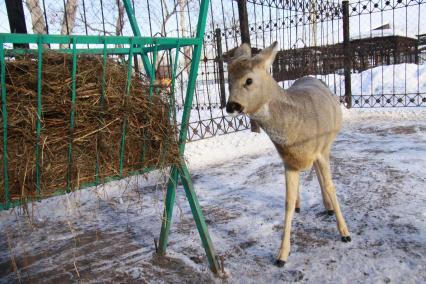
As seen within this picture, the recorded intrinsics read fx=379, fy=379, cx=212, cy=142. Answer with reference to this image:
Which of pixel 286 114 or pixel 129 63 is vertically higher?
pixel 129 63

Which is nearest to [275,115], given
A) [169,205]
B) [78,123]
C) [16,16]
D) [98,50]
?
[169,205]

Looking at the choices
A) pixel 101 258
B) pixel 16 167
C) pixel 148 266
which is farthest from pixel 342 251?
pixel 16 167

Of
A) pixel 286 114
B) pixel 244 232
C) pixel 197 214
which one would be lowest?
pixel 244 232

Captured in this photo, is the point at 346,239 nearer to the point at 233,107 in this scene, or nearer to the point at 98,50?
the point at 233,107

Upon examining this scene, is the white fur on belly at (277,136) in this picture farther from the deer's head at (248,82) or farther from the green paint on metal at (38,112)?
the green paint on metal at (38,112)

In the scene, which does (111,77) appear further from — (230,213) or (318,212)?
(318,212)

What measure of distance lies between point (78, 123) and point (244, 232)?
204cm

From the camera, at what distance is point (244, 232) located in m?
3.46

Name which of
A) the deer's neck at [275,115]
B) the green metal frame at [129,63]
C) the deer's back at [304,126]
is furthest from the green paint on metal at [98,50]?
A: the deer's back at [304,126]

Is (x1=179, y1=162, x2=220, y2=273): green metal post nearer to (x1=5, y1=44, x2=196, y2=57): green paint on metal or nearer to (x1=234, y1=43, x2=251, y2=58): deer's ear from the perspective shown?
(x1=5, y1=44, x2=196, y2=57): green paint on metal

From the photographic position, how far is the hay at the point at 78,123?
5.95ft

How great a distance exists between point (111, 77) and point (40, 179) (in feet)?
2.15

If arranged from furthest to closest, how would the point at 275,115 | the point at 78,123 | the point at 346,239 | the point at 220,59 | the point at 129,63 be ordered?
the point at 220,59, the point at 346,239, the point at 275,115, the point at 129,63, the point at 78,123

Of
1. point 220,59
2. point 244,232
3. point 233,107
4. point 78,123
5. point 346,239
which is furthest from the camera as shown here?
point 220,59
